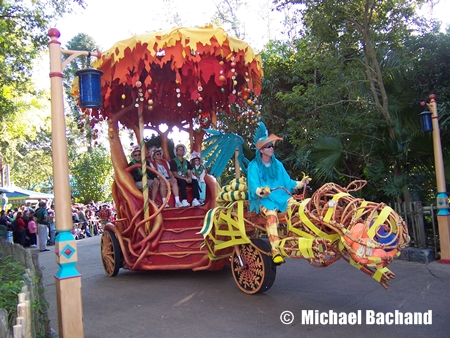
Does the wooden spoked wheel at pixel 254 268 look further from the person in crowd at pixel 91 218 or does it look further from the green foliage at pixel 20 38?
the person in crowd at pixel 91 218

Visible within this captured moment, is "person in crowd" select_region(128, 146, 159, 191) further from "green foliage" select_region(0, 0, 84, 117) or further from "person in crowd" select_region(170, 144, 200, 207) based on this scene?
"green foliage" select_region(0, 0, 84, 117)

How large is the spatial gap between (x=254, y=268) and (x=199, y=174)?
3.00m

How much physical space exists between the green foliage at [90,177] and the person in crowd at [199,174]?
16.7m

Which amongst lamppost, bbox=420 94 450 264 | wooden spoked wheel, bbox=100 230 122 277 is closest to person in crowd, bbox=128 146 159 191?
wooden spoked wheel, bbox=100 230 122 277

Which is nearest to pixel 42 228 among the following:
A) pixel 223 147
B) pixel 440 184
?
pixel 223 147

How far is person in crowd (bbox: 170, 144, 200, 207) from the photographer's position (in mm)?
7777

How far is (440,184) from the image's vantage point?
7.12 m

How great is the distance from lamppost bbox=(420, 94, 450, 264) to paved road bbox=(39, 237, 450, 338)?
361mm

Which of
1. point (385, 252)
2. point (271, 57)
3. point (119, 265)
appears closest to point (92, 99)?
point (385, 252)

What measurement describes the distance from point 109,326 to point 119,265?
2.45 meters

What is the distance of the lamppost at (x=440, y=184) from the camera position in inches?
280

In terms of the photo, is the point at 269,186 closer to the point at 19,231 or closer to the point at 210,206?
the point at 210,206

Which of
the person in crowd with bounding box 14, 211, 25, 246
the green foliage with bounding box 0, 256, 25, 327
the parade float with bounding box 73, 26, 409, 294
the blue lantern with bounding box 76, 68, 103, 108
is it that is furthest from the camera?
the person in crowd with bounding box 14, 211, 25, 246

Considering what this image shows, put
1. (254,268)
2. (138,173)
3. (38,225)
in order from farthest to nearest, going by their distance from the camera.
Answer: (38,225) → (138,173) → (254,268)
